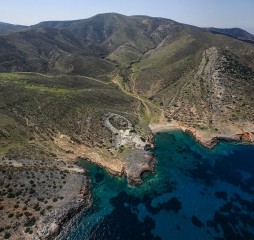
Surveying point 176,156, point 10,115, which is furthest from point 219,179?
point 10,115

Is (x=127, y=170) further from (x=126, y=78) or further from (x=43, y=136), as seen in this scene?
(x=126, y=78)

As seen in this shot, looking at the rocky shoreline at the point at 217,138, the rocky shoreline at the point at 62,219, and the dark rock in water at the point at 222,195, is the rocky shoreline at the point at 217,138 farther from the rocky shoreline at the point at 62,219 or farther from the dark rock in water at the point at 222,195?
the rocky shoreline at the point at 62,219

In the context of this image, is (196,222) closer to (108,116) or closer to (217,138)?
(217,138)

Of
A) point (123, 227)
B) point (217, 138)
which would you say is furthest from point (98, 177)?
point (217, 138)

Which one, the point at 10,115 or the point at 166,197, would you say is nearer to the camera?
the point at 166,197

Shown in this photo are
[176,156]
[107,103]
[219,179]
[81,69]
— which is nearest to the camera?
[219,179]

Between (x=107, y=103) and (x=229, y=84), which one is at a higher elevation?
(x=229, y=84)

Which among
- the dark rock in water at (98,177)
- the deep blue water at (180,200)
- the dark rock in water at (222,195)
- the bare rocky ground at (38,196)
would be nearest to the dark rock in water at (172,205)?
the deep blue water at (180,200)
